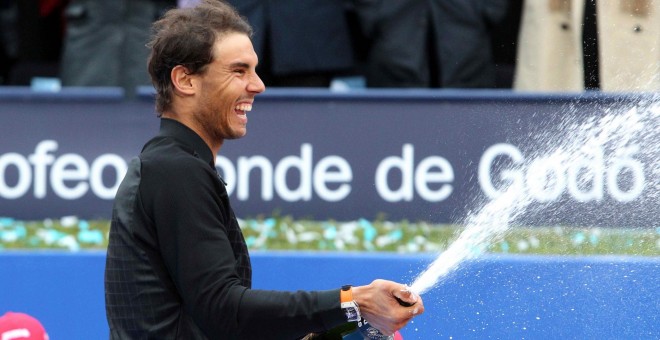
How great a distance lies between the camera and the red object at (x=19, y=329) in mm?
3582

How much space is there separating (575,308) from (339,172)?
2.61m

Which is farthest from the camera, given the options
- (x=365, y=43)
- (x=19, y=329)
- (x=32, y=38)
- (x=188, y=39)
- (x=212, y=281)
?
(x=32, y=38)

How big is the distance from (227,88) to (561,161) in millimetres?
3271

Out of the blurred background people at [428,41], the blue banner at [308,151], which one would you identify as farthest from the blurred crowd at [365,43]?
the blue banner at [308,151]

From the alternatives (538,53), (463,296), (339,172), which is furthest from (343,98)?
(463,296)

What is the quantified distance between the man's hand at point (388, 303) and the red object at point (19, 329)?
1.39 metres

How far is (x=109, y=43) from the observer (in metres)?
7.74

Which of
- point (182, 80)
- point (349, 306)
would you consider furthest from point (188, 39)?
point (349, 306)

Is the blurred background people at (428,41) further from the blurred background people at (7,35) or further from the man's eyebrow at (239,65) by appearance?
the man's eyebrow at (239,65)

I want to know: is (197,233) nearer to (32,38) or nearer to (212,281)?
(212,281)

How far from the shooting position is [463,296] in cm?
489

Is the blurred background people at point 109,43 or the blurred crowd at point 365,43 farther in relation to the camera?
the blurred background people at point 109,43

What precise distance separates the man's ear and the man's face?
0.03 meters

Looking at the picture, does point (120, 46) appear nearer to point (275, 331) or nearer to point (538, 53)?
point (538, 53)
